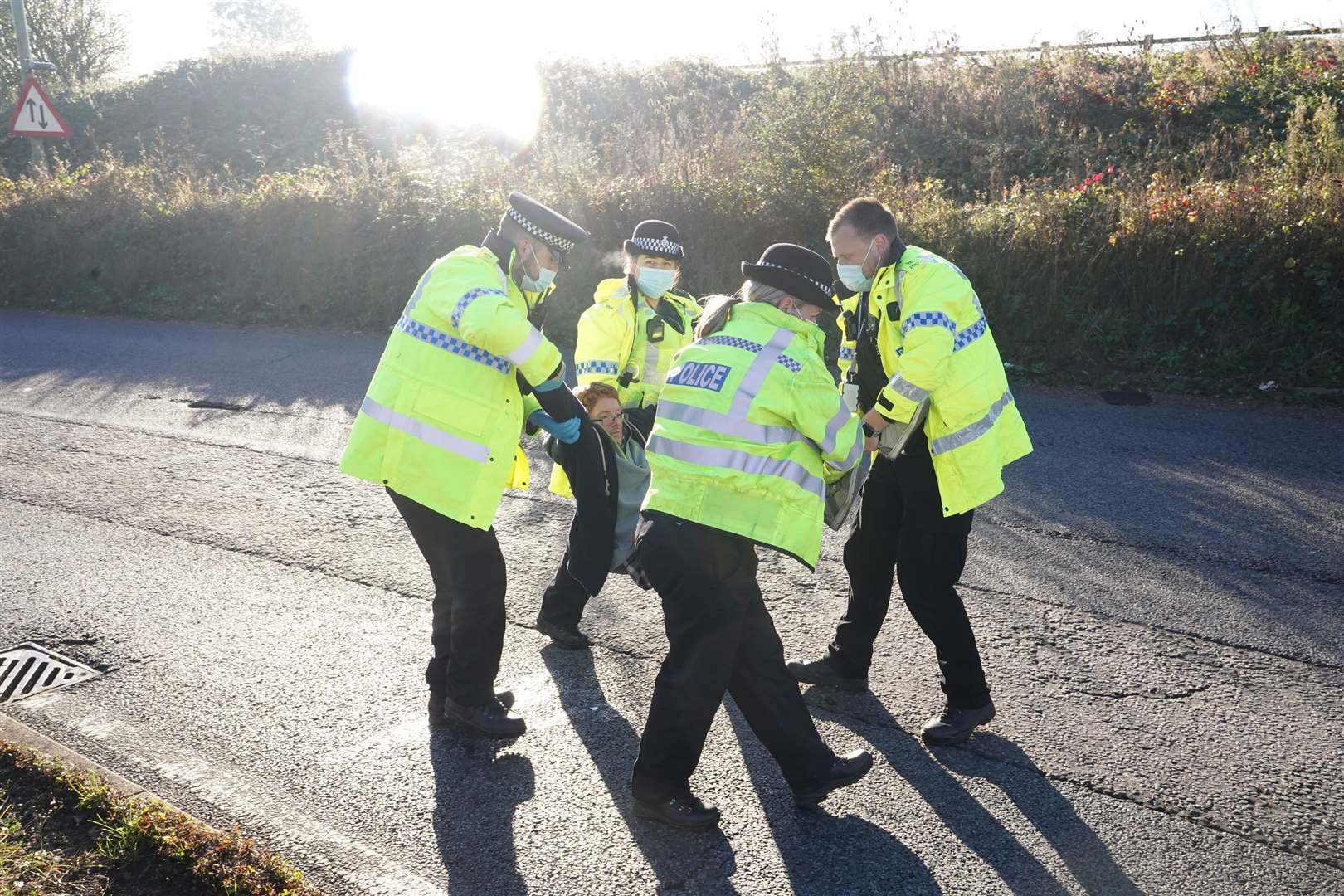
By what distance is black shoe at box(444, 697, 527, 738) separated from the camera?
4.32 metres

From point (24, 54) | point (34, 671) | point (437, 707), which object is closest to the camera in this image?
point (437, 707)

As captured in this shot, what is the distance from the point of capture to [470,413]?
4121 mm

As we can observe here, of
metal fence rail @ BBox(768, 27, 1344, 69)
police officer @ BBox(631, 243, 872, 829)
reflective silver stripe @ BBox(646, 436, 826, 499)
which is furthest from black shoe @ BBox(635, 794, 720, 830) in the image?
metal fence rail @ BBox(768, 27, 1344, 69)

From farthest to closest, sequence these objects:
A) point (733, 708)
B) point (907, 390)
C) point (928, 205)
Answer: point (928, 205), point (733, 708), point (907, 390)

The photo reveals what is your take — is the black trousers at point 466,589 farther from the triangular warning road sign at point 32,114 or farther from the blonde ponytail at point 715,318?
the triangular warning road sign at point 32,114

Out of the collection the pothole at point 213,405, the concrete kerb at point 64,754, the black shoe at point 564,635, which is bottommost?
the pothole at point 213,405

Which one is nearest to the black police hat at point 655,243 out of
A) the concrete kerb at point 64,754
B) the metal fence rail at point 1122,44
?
the concrete kerb at point 64,754

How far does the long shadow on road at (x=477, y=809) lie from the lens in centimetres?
348

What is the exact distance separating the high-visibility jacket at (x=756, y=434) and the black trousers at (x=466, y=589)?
873mm

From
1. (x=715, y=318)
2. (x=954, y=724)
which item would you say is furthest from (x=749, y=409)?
(x=954, y=724)

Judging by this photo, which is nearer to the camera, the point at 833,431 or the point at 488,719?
the point at 833,431

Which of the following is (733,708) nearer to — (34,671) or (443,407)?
(443,407)

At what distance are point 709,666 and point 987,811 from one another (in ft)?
3.49

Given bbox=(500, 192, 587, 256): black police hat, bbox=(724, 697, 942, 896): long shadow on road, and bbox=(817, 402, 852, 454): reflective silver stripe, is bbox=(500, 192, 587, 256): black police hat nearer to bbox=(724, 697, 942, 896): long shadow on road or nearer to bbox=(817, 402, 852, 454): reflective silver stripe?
bbox=(817, 402, 852, 454): reflective silver stripe
